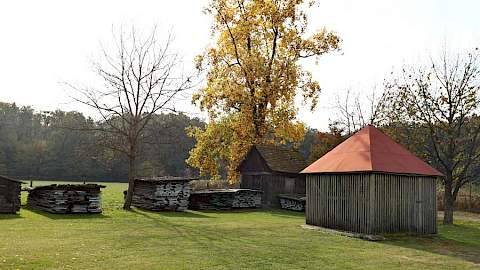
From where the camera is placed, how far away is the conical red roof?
18500mm

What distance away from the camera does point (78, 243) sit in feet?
45.5

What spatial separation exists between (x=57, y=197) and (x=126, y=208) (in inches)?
193

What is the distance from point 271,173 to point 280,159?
1.75m

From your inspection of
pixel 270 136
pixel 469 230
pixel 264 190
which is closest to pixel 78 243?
pixel 469 230

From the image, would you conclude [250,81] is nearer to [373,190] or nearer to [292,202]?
[292,202]

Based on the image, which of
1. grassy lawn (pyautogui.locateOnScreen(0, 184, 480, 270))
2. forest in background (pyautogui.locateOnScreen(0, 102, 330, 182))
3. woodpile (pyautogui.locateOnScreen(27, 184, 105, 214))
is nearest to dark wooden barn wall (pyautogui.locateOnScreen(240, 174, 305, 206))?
grassy lawn (pyautogui.locateOnScreen(0, 184, 480, 270))

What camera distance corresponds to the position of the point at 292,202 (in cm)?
3231

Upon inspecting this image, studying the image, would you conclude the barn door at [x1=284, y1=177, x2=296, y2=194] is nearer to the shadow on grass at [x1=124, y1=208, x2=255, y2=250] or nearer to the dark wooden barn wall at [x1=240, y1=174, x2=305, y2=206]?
the dark wooden barn wall at [x1=240, y1=174, x2=305, y2=206]

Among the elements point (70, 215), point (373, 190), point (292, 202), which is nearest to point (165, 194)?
point (70, 215)

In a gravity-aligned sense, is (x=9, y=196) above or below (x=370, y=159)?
below

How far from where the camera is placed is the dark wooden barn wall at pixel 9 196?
2173cm

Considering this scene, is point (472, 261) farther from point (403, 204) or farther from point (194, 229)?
point (194, 229)

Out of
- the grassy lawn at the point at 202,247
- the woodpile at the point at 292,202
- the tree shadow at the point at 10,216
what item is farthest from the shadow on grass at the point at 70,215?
the woodpile at the point at 292,202

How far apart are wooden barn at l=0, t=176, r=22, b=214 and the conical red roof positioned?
13.7 m
